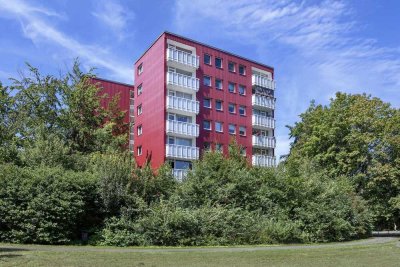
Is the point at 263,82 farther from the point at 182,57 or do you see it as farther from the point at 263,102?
the point at 182,57

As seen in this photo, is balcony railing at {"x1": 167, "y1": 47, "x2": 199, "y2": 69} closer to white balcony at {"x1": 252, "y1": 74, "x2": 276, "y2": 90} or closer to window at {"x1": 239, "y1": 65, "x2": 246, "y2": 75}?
window at {"x1": 239, "y1": 65, "x2": 246, "y2": 75}

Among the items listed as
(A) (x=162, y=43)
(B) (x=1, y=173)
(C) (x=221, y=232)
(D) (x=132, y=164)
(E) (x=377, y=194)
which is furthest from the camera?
(A) (x=162, y=43)

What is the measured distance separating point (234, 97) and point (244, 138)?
490 cm

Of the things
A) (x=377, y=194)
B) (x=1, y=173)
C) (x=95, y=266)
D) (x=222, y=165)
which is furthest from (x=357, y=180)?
(x=95, y=266)

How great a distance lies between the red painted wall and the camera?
45.4m

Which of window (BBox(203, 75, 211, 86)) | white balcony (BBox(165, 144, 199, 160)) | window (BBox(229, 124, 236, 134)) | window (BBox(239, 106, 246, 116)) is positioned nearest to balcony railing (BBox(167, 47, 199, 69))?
window (BBox(203, 75, 211, 86))

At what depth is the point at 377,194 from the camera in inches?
1618

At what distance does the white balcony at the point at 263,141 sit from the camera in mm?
53812

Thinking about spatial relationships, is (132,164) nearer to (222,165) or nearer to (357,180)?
(222,165)

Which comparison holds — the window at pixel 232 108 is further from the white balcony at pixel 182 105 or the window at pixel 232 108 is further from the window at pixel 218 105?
the white balcony at pixel 182 105

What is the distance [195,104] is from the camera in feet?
155

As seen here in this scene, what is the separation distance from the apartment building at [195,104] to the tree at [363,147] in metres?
6.25

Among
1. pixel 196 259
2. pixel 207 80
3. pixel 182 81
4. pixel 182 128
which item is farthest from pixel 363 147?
pixel 196 259

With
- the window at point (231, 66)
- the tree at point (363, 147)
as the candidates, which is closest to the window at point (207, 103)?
the window at point (231, 66)
